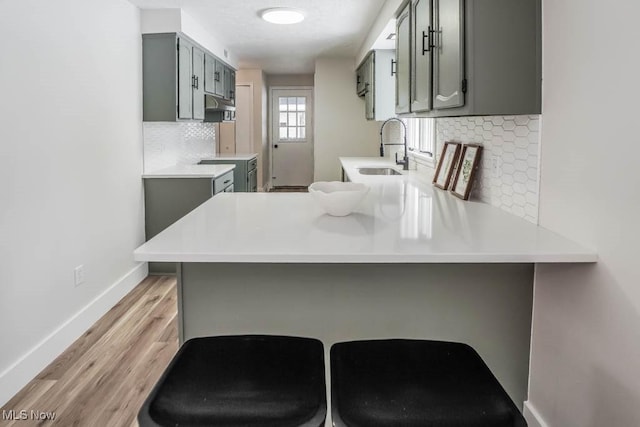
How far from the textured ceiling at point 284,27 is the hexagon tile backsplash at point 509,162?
211 cm

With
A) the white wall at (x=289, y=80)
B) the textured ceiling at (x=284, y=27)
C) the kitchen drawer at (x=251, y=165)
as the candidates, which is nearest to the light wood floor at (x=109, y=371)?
the textured ceiling at (x=284, y=27)

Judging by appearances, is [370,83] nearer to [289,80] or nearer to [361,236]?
[361,236]

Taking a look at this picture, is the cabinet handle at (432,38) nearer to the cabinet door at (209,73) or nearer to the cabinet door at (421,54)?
the cabinet door at (421,54)

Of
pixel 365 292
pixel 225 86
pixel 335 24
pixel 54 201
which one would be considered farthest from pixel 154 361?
pixel 225 86

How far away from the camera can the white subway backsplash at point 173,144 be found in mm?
4566

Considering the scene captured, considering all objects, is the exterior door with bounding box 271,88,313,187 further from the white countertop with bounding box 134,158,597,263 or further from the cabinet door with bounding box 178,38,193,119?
the white countertop with bounding box 134,158,597,263

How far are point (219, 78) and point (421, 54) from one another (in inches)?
153

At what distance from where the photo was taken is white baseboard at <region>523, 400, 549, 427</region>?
1.92 m

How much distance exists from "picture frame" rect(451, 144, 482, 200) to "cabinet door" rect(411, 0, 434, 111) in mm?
356

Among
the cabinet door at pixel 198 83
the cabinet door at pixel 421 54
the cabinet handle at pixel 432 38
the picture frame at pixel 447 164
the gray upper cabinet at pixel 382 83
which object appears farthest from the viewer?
the gray upper cabinet at pixel 382 83

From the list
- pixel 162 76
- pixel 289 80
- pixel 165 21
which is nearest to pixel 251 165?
pixel 162 76

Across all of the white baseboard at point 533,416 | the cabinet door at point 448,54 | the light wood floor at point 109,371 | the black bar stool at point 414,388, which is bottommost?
the light wood floor at point 109,371

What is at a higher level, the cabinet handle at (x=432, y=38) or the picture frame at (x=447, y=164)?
the cabinet handle at (x=432, y=38)

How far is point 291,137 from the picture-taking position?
10.2 meters
